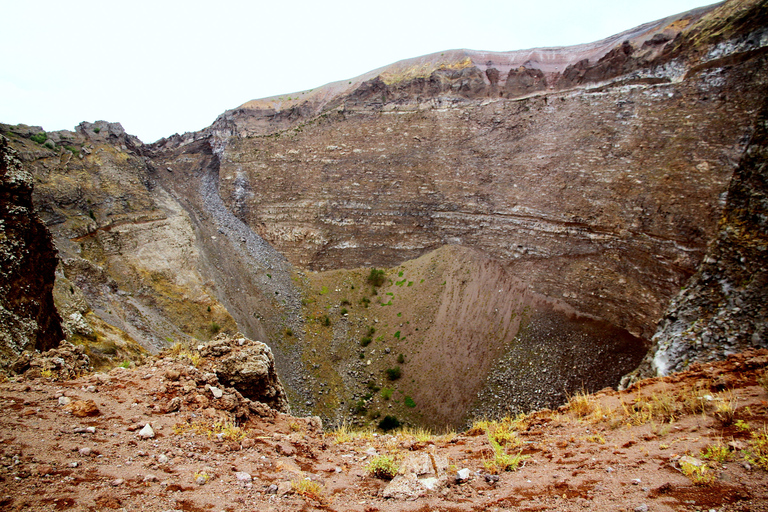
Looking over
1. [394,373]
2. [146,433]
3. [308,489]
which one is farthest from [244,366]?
[394,373]

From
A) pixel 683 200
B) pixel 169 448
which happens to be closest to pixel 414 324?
pixel 683 200

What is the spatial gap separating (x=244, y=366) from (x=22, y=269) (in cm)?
471

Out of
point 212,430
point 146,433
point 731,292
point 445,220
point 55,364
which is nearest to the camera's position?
point 146,433

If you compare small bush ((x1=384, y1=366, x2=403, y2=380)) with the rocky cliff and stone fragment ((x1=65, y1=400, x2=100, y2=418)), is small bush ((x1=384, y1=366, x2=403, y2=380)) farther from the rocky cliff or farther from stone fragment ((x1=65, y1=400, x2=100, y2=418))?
stone fragment ((x1=65, y1=400, x2=100, y2=418))

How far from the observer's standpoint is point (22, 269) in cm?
714

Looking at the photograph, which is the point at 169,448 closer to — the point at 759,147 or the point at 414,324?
the point at 759,147

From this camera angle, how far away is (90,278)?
56.1 feet

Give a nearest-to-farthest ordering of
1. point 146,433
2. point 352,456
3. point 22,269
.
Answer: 1. point 146,433
2. point 352,456
3. point 22,269

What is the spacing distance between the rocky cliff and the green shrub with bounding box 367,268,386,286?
41 cm

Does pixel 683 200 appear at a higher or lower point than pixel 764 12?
lower

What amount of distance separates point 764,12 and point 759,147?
12.8 meters

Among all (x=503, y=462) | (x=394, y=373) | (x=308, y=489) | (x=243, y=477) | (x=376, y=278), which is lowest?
(x=394, y=373)

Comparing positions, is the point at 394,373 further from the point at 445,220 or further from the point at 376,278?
the point at 445,220

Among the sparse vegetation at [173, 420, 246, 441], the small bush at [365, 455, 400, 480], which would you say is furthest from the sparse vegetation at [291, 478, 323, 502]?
the sparse vegetation at [173, 420, 246, 441]
